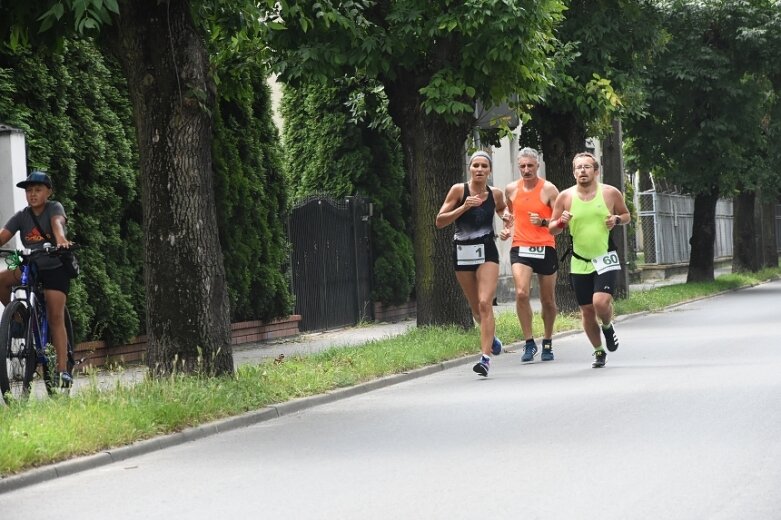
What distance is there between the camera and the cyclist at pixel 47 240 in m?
11.9

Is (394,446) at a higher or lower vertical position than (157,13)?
lower

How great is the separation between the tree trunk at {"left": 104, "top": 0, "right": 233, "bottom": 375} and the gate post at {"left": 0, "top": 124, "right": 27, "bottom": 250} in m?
1.88

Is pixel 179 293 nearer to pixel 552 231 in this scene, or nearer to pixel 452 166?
pixel 552 231

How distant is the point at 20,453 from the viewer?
888 centimetres

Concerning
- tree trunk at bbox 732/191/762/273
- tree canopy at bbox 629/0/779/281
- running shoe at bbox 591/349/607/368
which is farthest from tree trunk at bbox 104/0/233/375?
tree trunk at bbox 732/191/762/273

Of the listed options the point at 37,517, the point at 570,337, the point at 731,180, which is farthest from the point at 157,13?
the point at 731,180

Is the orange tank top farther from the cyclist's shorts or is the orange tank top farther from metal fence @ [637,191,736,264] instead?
metal fence @ [637,191,736,264]

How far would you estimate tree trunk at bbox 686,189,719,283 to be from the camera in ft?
123

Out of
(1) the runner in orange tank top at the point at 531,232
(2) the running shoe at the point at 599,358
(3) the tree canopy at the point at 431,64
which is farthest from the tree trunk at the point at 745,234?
(2) the running shoe at the point at 599,358

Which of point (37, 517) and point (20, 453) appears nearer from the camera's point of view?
point (37, 517)

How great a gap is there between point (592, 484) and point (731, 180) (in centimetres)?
2802

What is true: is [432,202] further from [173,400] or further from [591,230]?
[173,400]

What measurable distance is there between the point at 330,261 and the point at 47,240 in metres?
11.5

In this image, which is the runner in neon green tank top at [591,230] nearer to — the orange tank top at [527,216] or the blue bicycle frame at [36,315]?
the orange tank top at [527,216]
